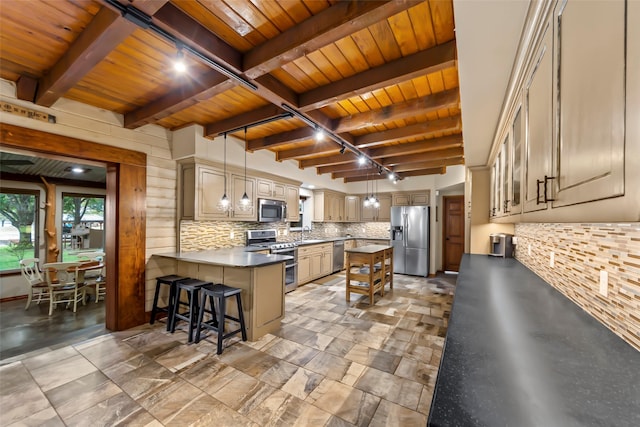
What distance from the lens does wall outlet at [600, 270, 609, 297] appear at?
113cm

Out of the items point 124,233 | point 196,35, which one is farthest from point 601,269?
point 124,233

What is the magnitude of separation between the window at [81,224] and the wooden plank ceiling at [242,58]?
4.09 metres

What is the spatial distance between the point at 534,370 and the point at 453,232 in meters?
6.95

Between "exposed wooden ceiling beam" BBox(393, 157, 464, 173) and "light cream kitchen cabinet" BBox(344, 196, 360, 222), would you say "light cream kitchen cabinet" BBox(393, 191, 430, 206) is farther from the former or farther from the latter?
"exposed wooden ceiling beam" BBox(393, 157, 464, 173)

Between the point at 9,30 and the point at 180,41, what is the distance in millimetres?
1274

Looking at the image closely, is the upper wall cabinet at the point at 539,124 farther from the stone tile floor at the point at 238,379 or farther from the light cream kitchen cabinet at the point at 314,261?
the light cream kitchen cabinet at the point at 314,261

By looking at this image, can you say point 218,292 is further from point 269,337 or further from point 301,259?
point 301,259

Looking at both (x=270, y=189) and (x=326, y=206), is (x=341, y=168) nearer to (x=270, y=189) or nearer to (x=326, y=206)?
(x=326, y=206)

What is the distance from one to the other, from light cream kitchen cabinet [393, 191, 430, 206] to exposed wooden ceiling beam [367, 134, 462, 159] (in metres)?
2.53

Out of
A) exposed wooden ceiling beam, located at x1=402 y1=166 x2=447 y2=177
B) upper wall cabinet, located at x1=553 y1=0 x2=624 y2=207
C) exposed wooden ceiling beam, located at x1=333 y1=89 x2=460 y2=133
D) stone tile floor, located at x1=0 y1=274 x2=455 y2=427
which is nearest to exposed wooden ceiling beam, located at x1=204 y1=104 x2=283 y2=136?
exposed wooden ceiling beam, located at x1=333 y1=89 x2=460 y2=133

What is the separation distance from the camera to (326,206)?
22.5 ft

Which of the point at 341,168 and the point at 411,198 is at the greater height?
the point at 341,168

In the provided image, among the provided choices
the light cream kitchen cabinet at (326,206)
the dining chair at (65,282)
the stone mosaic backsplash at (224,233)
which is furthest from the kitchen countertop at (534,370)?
the dining chair at (65,282)

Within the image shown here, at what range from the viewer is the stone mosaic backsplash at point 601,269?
3.17 feet
